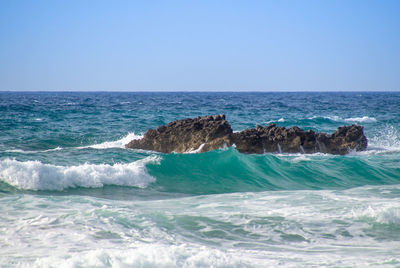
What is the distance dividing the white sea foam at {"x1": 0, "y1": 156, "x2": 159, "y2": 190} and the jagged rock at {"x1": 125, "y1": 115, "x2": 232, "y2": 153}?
360cm

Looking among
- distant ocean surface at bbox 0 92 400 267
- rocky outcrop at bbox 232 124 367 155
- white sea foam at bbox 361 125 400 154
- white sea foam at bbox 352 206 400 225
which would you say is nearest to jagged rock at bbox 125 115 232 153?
rocky outcrop at bbox 232 124 367 155

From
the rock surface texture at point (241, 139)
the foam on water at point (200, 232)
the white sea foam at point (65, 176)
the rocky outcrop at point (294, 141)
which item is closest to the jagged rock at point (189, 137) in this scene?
the rock surface texture at point (241, 139)

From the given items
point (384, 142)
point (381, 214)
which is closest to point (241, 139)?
point (381, 214)

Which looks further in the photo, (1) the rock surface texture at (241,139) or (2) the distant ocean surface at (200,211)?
(1) the rock surface texture at (241,139)

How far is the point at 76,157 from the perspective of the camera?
13664 mm

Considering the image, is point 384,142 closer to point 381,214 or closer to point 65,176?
point 381,214

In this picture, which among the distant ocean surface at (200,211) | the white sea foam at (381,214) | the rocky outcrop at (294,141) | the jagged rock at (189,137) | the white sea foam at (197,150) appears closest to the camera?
the distant ocean surface at (200,211)

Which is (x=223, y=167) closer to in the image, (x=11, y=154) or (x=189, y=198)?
(x=189, y=198)

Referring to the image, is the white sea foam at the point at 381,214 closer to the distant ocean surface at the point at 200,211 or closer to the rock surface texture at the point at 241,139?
the distant ocean surface at the point at 200,211

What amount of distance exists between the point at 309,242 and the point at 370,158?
9104 mm

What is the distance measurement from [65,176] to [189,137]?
547 cm

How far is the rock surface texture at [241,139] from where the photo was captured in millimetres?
14125

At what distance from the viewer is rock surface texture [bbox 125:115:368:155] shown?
14125mm

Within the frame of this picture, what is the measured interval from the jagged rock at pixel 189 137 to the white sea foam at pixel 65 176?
11.8 ft
